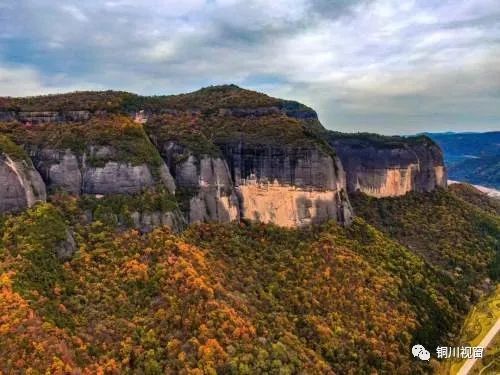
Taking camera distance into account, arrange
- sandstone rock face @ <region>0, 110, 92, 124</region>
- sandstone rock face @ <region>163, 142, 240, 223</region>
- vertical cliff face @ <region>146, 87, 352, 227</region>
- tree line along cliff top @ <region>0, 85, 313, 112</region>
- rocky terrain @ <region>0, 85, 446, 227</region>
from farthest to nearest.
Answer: tree line along cliff top @ <region>0, 85, 313, 112</region>, vertical cliff face @ <region>146, 87, 352, 227</region>, sandstone rock face @ <region>0, 110, 92, 124</region>, sandstone rock face @ <region>163, 142, 240, 223</region>, rocky terrain @ <region>0, 85, 446, 227</region>

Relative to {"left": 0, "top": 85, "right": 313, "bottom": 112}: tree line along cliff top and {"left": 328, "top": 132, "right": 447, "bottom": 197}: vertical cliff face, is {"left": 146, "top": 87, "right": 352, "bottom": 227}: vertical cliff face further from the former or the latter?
{"left": 328, "top": 132, "right": 447, "bottom": 197}: vertical cliff face

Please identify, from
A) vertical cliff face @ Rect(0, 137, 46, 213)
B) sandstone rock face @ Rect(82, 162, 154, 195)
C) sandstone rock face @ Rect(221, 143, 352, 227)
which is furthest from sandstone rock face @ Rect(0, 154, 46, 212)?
sandstone rock face @ Rect(221, 143, 352, 227)

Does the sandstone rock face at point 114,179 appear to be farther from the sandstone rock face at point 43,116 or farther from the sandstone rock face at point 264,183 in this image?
the sandstone rock face at point 43,116

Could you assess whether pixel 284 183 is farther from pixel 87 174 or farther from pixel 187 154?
pixel 87 174

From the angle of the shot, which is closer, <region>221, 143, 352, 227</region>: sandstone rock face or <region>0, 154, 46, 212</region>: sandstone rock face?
<region>0, 154, 46, 212</region>: sandstone rock face

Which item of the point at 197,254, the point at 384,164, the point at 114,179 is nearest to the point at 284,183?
the point at 197,254

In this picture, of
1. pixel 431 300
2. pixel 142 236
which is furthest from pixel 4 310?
pixel 431 300
